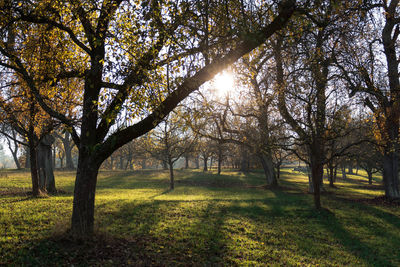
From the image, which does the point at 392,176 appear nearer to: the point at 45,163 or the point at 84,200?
the point at 84,200

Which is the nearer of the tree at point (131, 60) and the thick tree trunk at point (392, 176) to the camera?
the tree at point (131, 60)

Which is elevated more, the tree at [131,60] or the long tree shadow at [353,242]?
the tree at [131,60]

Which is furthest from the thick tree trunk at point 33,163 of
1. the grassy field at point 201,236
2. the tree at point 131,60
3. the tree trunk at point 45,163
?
the tree at point 131,60

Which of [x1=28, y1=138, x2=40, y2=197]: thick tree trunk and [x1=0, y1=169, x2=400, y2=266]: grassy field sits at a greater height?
[x1=28, y1=138, x2=40, y2=197]: thick tree trunk

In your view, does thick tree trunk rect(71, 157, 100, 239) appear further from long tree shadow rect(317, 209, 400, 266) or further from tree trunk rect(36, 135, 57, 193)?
tree trunk rect(36, 135, 57, 193)

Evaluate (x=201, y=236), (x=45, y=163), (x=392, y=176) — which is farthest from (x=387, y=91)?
(x=45, y=163)

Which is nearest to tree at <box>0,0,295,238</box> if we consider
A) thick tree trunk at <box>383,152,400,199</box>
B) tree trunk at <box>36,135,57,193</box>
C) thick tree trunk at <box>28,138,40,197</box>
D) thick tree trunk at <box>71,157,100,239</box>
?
thick tree trunk at <box>71,157,100,239</box>

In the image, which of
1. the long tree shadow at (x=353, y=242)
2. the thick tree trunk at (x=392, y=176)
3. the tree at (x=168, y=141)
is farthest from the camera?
the tree at (x=168, y=141)

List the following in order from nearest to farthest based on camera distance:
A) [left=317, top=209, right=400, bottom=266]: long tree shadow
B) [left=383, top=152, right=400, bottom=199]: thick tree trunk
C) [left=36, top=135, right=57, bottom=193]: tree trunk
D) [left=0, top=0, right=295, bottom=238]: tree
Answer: [left=0, top=0, right=295, bottom=238]: tree → [left=317, top=209, right=400, bottom=266]: long tree shadow → [left=36, top=135, right=57, bottom=193]: tree trunk → [left=383, top=152, right=400, bottom=199]: thick tree trunk

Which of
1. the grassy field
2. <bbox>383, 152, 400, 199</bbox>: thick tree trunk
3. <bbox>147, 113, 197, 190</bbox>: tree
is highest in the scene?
<bbox>147, 113, 197, 190</bbox>: tree

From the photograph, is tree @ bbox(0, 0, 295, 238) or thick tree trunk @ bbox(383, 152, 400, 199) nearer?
tree @ bbox(0, 0, 295, 238)

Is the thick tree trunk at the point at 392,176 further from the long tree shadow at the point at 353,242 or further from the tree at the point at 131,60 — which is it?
the tree at the point at 131,60

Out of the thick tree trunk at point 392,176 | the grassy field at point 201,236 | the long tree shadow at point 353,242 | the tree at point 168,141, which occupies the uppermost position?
the tree at point 168,141

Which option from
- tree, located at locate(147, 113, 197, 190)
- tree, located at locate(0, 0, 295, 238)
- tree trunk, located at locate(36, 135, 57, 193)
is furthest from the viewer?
tree, located at locate(147, 113, 197, 190)
